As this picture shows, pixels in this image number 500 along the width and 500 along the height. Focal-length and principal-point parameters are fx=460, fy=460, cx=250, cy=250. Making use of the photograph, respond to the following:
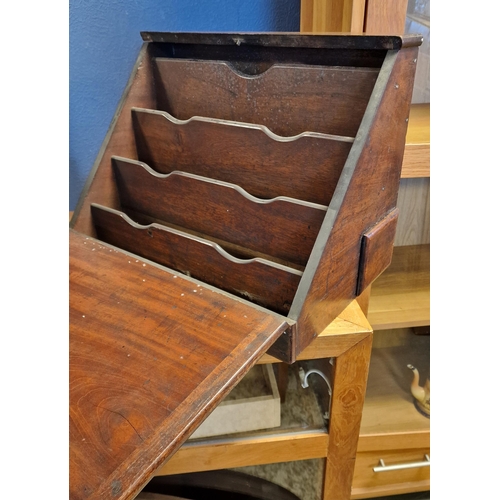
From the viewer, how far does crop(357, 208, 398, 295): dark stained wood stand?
620mm

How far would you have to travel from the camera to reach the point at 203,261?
0.61 metres

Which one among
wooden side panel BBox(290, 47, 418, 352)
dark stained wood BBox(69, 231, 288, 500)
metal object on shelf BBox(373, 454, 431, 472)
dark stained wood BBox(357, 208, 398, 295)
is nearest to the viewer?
dark stained wood BBox(69, 231, 288, 500)

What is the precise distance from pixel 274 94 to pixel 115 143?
268 millimetres

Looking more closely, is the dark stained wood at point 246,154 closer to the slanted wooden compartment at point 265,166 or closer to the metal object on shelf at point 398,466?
the slanted wooden compartment at point 265,166

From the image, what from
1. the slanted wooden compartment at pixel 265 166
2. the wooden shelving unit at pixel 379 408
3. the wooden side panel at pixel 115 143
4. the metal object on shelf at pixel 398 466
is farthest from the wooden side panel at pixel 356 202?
the metal object on shelf at pixel 398 466

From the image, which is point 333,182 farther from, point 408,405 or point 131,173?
point 408,405

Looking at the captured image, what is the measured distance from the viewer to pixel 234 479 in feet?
3.41

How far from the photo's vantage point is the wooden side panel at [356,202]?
0.51 metres

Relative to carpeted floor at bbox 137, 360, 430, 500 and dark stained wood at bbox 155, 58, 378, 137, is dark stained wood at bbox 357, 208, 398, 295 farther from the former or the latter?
carpeted floor at bbox 137, 360, 430, 500

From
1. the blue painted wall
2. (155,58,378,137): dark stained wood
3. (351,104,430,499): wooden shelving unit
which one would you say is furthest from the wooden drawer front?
the blue painted wall

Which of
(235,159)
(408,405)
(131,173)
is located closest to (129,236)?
(131,173)

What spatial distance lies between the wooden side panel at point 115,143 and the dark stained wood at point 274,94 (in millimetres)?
24

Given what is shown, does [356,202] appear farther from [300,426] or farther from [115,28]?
[115,28]

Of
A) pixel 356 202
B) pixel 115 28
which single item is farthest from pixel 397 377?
pixel 115 28
